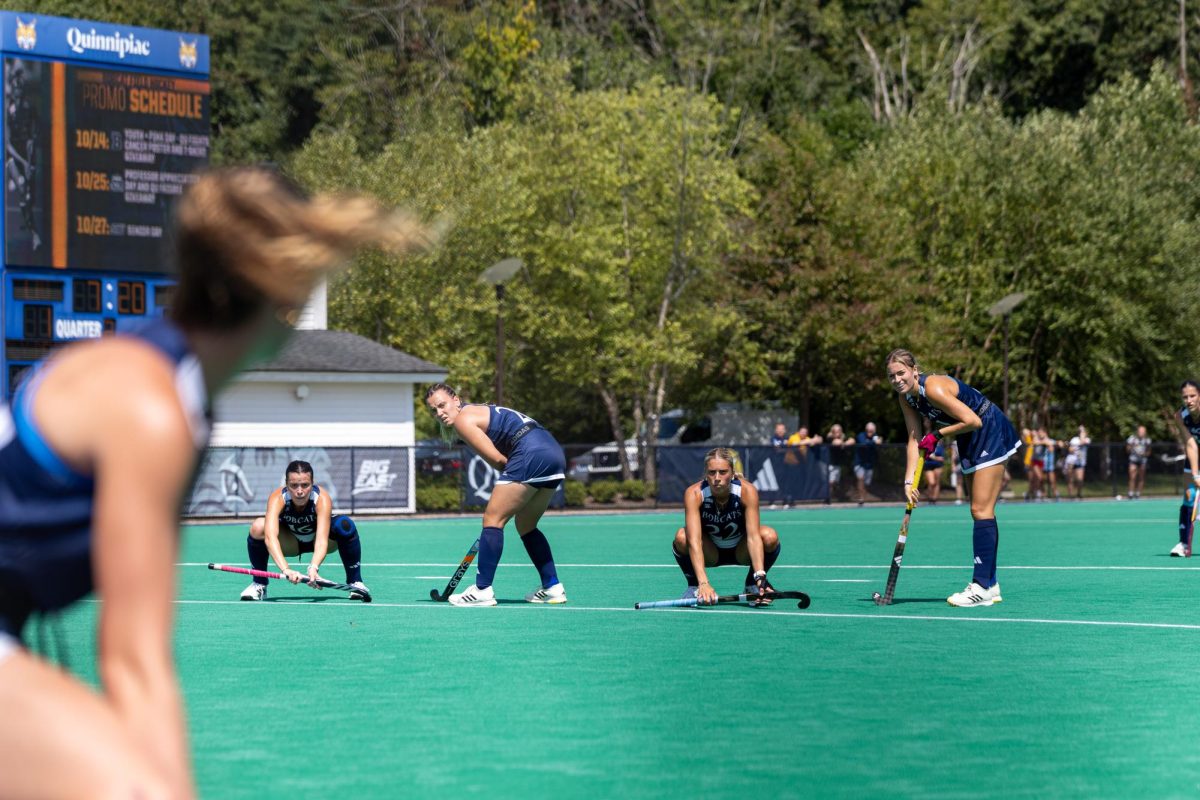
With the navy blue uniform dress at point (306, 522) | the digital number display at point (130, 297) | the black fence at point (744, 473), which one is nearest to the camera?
the navy blue uniform dress at point (306, 522)

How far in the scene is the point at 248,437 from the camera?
36.5 m

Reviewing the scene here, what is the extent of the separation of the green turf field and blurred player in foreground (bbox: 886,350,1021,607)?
1.04 ft

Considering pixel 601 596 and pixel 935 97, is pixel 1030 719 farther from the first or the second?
pixel 935 97

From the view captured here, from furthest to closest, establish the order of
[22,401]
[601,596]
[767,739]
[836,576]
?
[836,576] < [601,596] < [767,739] < [22,401]

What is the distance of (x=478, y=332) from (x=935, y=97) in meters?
18.2

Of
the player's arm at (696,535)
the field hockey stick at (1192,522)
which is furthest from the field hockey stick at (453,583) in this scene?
the field hockey stick at (1192,522)

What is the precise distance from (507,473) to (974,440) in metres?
3.60

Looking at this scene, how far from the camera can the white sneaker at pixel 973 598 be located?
13.4 meters

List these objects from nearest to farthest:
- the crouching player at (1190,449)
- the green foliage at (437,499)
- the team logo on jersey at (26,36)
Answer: the crouching player at (1190,449) → the team logo on jersey at (26,36) → the green foliage at (437,499)

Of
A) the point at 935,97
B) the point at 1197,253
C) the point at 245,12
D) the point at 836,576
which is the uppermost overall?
the point at 245,12

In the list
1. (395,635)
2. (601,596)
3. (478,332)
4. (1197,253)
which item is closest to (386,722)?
(395,635)

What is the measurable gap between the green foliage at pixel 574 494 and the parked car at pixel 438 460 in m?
2.44

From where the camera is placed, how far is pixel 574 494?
37.3m

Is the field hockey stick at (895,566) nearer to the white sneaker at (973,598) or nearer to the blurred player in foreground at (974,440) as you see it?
the blurred player in foreground at (974,440)
